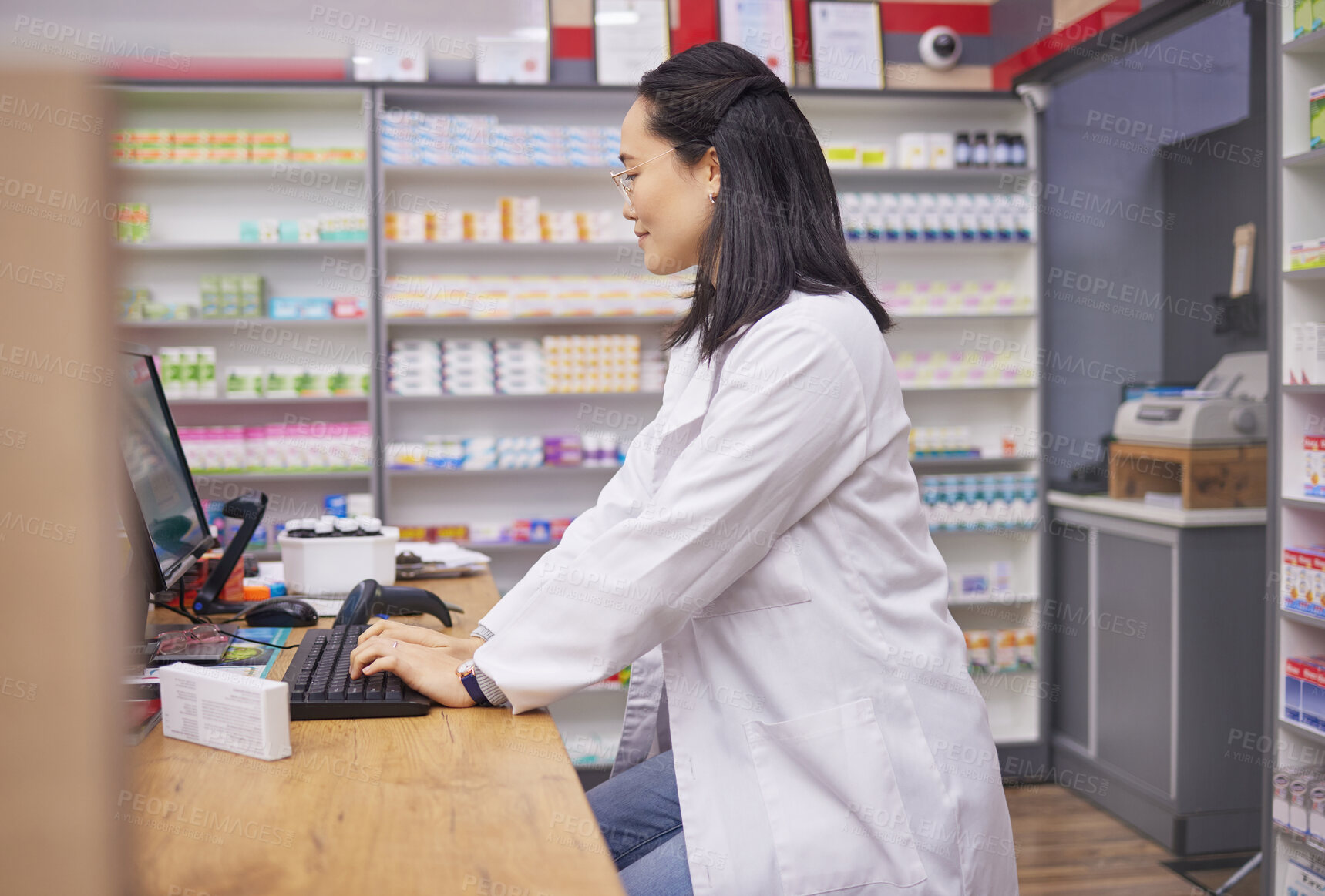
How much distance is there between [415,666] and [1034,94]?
3.67m

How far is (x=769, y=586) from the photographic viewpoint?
1.21m

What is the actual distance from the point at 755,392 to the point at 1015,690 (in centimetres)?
352

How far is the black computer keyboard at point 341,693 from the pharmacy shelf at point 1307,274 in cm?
233

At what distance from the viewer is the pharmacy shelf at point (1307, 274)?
2470mm

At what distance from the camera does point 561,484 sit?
429 cm

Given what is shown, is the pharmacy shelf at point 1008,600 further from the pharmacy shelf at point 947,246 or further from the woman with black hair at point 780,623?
the woman with black hair at point 780,623

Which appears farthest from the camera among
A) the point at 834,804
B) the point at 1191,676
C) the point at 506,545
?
the point at 506,545

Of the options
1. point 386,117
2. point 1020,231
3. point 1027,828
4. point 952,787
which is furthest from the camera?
point 1020,231

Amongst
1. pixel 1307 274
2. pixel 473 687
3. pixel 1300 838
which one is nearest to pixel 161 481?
pixel 473 687

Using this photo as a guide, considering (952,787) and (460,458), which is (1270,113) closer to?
(952,787)

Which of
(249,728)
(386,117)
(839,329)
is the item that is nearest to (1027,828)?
(839,329)

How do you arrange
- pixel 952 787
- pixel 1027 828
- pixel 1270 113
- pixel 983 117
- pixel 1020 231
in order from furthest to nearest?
pixel 983 117, pixel 1020 231, pixel 1027 828, pixel 1270 113, pixel 952 787

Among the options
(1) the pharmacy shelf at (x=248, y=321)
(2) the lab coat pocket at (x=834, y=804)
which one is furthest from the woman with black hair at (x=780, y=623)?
(1) the pharmacy shelf at (x=248, y=321)

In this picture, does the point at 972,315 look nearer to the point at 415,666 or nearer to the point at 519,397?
the point at 519,397
